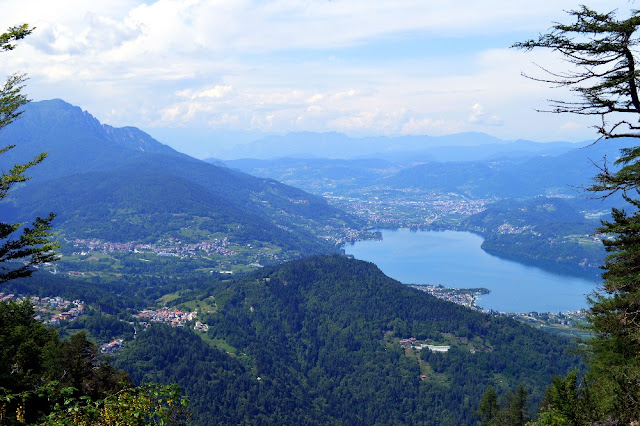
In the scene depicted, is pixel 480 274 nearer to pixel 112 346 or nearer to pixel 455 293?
pixel 455 293

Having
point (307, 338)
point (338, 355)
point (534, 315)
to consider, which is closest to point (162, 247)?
point (307, 338)

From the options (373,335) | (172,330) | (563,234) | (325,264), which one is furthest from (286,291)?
(563,234)

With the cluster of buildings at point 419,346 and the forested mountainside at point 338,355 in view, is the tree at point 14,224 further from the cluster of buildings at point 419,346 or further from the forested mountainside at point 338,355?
the cluster of buildings at point 419,346

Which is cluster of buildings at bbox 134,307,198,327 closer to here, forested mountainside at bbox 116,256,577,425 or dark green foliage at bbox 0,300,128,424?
forested mountainside at bbox 116,256,577,425

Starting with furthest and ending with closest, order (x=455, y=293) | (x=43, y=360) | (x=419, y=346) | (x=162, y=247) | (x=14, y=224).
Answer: (x=162, y=247) < (x=455, y=293) < (x=419, y=346) < (x=43, y=360) < (x=14, y=224)

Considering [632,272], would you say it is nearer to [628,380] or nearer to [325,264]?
[628,380]

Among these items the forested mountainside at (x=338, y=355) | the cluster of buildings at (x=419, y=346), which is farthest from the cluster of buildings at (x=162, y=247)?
the cluster of buildings at (x=419, y=346)
